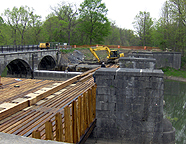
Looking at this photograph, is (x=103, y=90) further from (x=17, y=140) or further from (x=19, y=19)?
(x=19, y=19)

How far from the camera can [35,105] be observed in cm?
929

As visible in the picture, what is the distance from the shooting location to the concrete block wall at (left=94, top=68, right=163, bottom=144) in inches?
279

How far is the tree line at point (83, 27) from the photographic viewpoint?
43125 mm

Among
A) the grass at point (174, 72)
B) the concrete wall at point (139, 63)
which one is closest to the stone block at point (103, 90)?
the concrete wall at point (139, 63)

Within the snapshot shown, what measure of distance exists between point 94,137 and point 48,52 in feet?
94.5

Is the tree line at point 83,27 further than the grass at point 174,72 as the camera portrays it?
Yes

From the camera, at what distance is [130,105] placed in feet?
23.8

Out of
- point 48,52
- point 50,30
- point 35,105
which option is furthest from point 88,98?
point 50,30

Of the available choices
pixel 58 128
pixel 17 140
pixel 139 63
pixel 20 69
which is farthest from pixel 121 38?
pixel 17 140

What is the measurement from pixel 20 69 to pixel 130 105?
25763 millimetres

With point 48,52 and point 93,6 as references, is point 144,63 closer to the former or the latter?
point 48,52

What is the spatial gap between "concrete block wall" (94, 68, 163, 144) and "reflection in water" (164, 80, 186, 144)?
6937 mm

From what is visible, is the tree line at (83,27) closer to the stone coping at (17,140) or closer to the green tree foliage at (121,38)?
the green tree foliage at (121,38)

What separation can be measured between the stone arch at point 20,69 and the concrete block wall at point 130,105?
904 inches
